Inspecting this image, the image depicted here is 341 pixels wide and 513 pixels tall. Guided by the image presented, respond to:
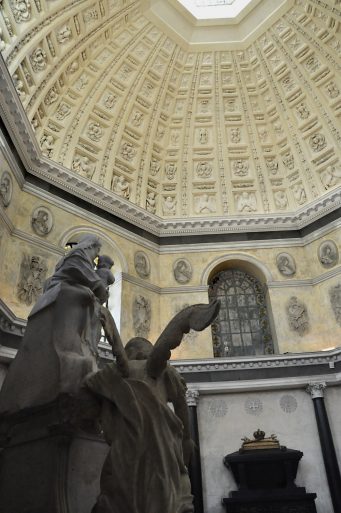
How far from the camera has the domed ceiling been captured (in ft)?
53.2

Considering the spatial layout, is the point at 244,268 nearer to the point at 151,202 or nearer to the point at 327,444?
the point at 151,202

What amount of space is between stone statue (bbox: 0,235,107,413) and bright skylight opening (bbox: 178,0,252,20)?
17022mm

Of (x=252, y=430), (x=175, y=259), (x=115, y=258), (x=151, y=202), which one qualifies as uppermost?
(x=151, y=202)

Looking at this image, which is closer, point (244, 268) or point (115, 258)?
point (115, 258)

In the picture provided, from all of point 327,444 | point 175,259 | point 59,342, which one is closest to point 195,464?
point 327,444

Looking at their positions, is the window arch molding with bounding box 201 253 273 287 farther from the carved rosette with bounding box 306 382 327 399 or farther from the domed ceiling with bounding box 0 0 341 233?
the carved rosette with bounding box 306 382 327 399

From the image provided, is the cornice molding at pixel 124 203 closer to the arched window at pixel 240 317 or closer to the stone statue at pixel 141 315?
the arched window at pixel 240 317

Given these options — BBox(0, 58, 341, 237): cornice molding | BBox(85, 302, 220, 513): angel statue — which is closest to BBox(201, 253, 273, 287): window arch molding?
BBox(0, 58, 341, 237): cornice molding

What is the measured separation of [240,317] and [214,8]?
12961mm

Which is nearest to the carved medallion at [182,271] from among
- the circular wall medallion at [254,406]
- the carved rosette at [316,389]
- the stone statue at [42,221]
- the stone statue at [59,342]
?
the circular wall medallion at [254,406]

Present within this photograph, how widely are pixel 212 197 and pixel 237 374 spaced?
26.0ft

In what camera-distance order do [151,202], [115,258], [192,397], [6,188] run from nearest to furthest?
[6,188] → [192,397] → [115,258] → [151,202]

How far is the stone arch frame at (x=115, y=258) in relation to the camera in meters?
15.2

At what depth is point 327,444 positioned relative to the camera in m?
13.8
